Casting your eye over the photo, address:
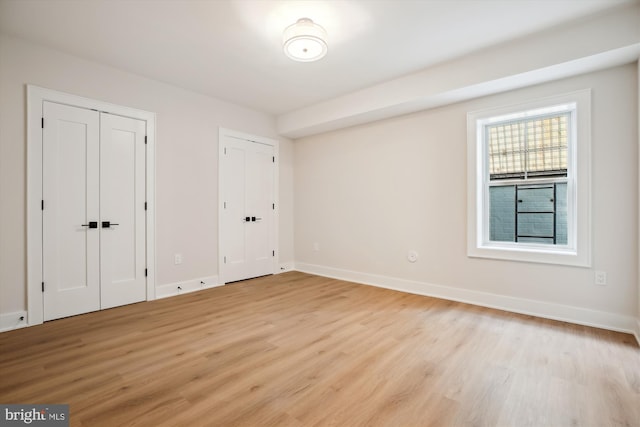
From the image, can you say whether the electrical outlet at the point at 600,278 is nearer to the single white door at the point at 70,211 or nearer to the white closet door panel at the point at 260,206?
the white closet door panel at the point at 260,206

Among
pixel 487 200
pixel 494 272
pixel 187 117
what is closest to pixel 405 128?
pixel 487 200

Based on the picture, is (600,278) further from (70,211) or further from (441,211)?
(70,211)

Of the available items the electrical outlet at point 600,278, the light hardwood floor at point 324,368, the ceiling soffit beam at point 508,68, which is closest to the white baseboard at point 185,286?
the light hardwood floor at point 324,368

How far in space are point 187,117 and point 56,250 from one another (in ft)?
7.26

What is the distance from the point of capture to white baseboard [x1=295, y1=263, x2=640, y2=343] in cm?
281

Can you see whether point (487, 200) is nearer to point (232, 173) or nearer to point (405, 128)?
point (405, 128)

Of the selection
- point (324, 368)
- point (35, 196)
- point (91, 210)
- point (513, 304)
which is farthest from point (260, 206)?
point (513, 304)

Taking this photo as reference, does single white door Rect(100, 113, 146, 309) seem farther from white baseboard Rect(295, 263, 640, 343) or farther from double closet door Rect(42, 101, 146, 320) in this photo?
white baseboard Rect(295, 263, 640, 343)

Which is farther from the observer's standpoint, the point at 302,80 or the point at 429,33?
the point at 302,80

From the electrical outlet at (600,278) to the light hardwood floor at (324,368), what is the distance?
1.46ft

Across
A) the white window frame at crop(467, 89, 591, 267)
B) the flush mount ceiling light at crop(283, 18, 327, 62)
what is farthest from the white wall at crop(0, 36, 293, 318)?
the white window frame at crop(467, 89, 591, 267)

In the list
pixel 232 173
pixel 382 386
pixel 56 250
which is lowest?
pixel 382 386

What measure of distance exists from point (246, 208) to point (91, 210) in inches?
82.0

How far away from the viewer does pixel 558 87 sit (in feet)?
10.2
